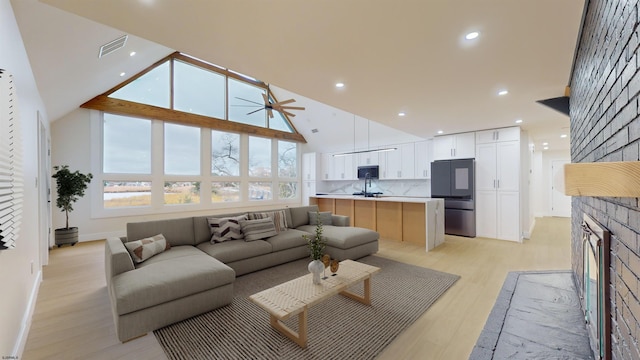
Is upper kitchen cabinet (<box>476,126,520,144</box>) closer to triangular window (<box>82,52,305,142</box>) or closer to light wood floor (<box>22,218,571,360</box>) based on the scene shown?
light wood floor (<box>22,218,571,360</box>)

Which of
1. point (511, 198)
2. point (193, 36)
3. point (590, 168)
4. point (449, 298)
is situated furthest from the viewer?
point (511, 198)

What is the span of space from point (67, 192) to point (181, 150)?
7.90 feet

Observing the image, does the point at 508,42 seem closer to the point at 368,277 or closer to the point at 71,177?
the point at 368,277

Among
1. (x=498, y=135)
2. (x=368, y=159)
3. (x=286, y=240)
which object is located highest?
(x=498, y=135)

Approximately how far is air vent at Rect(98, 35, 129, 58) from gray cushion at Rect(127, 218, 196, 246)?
219 cm

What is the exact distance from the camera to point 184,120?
647 cm

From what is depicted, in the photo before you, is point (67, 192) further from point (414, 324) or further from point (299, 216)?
point (414, 324)

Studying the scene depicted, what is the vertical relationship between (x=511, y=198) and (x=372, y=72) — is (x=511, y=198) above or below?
below

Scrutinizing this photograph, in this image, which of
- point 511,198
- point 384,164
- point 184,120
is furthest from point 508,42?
point 184,120

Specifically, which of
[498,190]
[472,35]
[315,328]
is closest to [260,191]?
[498,190]

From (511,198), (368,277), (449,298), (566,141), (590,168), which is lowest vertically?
(449,298)

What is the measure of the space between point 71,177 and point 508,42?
21.7 feet

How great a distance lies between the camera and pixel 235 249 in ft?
10.7

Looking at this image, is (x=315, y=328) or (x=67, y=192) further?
(x=67, y=192)
